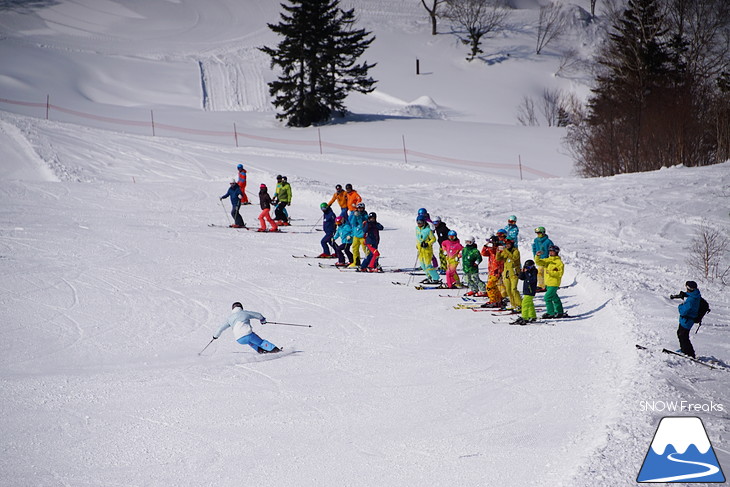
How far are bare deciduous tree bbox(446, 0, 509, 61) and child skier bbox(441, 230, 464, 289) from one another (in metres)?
58.3

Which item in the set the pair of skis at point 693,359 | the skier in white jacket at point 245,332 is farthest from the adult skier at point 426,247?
the pair of skis at point 693,359

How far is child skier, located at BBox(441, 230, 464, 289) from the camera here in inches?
588

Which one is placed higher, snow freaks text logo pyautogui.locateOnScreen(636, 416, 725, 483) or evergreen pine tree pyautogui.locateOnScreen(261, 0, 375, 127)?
evergreen pine tree pyautogui.locateOnScreen(261, 0, 375, 127)

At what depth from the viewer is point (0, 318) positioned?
13.1m

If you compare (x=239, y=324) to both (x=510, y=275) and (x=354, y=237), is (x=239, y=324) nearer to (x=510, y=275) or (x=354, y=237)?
(x=510, y=275)

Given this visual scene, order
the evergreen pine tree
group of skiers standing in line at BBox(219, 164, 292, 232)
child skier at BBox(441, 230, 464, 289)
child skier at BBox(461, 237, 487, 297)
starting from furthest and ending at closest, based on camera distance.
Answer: the evergreen pine tree, group of skiers standing in line at BBox(219, 164, 292, 232), child skier at BBox(441, 230, 464, 289), child skier at BBox(461, 237, 487, 297)

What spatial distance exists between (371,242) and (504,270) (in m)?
4.25

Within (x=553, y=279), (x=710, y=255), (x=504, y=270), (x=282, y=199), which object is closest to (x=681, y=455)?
(x=553, y=279)

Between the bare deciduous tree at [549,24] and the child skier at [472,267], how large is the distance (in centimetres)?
6482

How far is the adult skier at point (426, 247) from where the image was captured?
1551cm

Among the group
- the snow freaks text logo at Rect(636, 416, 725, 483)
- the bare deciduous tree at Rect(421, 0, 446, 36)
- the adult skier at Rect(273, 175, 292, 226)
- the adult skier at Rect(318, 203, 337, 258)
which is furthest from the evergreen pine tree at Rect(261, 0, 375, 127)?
the snow freaks text logo at Rect(636, 416, 725, 483)

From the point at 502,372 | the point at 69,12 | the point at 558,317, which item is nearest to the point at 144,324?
the point at 502,372

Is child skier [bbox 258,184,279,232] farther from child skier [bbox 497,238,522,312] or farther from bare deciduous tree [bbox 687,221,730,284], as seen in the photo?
bare deciduous tree [bbox 687,221,730,284]

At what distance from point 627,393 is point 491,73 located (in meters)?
62.8
